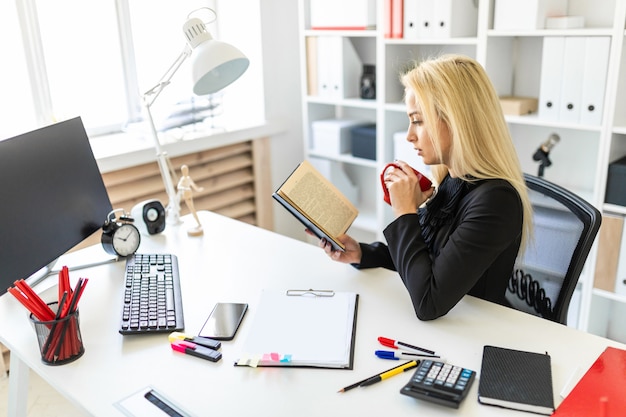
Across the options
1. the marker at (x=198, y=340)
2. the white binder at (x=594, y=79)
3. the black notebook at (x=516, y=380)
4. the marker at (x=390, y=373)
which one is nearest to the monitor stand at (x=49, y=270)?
the marker at (x=198, y=340)

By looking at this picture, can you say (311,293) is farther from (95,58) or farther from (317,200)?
(95,58)

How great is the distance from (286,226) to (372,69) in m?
1.01

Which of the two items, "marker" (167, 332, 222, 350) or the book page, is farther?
the book page

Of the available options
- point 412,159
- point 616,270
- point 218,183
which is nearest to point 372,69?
point 412,159

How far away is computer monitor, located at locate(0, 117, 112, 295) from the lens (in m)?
1.43

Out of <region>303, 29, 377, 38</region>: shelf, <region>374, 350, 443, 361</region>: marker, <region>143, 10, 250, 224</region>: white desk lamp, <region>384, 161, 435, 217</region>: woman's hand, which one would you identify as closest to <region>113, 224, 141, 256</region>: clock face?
<region>143, 10, 250, 224</region>: white desk lamp

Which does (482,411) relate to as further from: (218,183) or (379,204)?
(218,183)

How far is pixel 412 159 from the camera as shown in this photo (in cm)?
272

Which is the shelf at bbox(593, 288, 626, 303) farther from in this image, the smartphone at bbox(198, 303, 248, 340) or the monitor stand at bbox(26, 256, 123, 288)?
the monitor stand at bbox(26, 256, 123, 288)

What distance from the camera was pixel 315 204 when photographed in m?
1.55

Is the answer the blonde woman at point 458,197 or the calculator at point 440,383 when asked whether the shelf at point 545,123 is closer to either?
the blonde woman at point 458,197

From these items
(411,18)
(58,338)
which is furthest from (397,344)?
(411,18)

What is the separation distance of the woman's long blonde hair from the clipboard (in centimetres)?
43

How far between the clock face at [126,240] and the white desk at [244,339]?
55 millimetres
